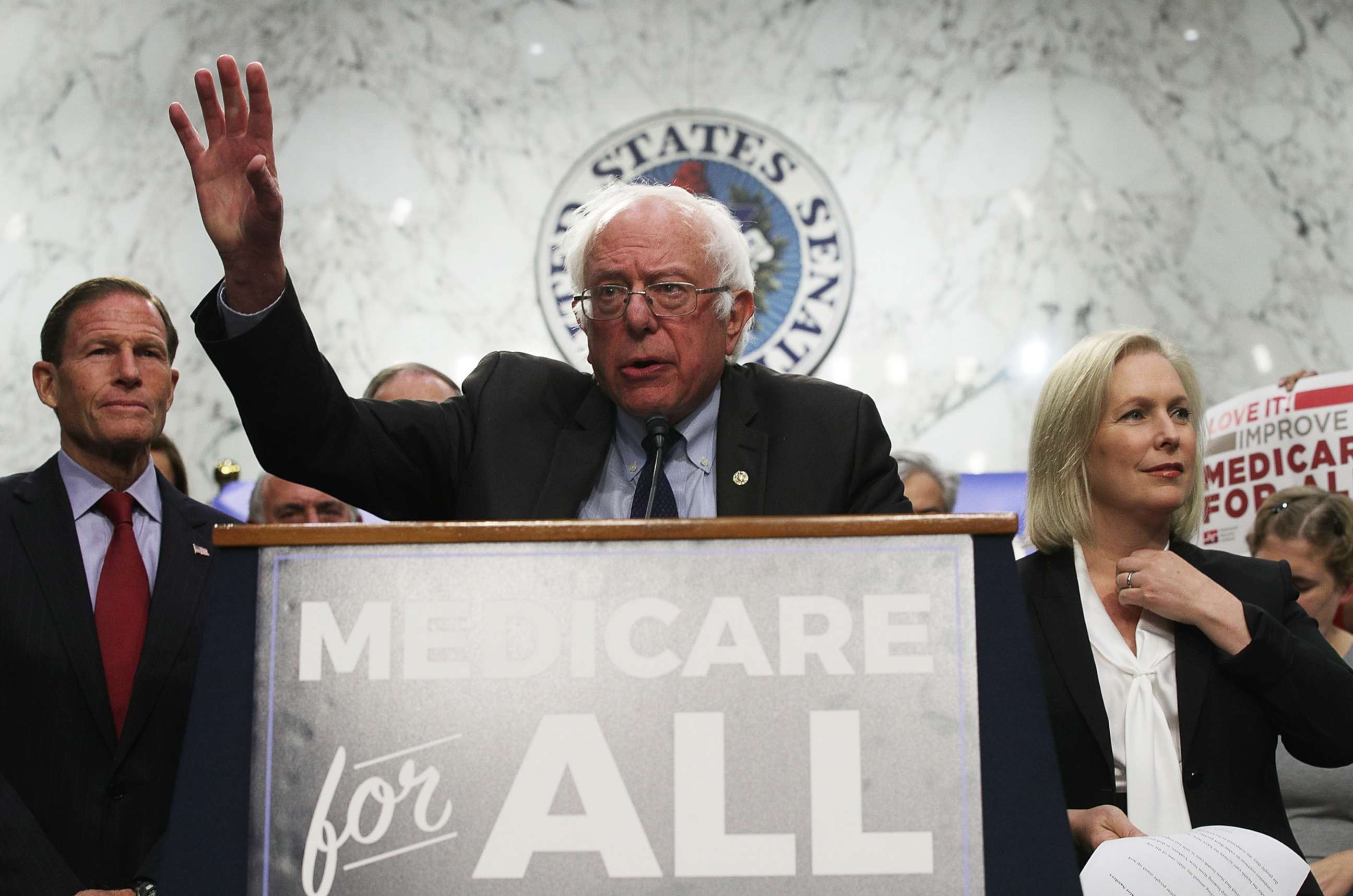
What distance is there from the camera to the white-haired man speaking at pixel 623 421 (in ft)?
5.07

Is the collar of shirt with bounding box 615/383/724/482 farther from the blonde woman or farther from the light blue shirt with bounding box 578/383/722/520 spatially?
the blonde woman

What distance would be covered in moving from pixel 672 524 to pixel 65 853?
1326 millimetres

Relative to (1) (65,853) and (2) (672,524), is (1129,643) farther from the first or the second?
(1) (65,853)

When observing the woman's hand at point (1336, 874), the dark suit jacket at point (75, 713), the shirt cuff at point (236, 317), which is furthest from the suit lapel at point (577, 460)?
the woman's hand at point (1336, 874)

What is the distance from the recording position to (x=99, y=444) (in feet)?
7.32

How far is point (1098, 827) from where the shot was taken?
1.55 m

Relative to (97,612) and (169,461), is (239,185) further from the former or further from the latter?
(169,461)

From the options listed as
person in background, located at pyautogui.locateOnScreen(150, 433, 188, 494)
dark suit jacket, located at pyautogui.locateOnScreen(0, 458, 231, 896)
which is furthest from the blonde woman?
person in background, located at pyautogui.locateOnScreen(150, 433, 188, 494)

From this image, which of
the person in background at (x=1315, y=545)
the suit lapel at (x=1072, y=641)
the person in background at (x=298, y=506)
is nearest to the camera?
the suit lapel at (x=1072, y=641)

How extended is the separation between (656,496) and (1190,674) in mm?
786

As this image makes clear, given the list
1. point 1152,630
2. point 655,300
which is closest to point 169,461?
point 655,300

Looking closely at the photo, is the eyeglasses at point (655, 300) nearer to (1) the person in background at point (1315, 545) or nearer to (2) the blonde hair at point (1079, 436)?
(2) the blonde hair at point (1079, 436)

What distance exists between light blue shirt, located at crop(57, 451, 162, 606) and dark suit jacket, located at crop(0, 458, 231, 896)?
1.9 inches

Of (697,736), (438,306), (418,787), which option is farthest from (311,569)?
(438,306)
